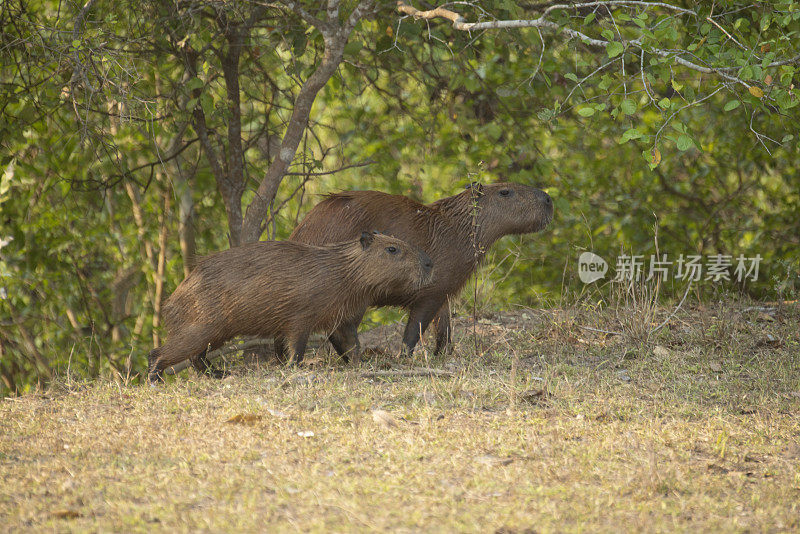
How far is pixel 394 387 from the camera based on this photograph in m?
4.77

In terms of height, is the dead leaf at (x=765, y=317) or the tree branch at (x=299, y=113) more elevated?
the tree branch at (x=299, y=113)

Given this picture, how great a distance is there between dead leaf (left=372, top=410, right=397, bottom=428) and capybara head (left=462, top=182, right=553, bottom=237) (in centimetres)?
235

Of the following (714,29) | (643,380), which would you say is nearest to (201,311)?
(643,380)

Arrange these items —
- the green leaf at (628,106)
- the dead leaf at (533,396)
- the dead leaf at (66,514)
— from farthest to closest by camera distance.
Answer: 1. the green leaf at (628,106)
2. the dead leaf at (533,396)
3. the dead leaf at (66,514)

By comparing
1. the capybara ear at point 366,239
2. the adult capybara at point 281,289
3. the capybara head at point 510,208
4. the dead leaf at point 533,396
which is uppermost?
the capybara head at point 510,208

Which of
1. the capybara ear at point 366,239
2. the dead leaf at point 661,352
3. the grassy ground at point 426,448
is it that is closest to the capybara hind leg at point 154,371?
the grassy ground at point 426,448

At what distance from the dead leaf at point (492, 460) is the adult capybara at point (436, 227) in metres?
2.17

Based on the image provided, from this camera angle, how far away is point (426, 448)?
3.78 metres

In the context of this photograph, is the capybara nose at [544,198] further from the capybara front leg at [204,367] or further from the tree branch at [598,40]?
the capybara front leg at [204,367]

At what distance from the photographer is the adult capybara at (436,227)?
595 cm

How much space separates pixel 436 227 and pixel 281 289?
1.33 meters

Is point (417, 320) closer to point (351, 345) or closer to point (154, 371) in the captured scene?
point (351, 345)

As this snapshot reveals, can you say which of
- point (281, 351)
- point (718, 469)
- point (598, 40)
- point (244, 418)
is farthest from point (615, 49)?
point (281, 351)

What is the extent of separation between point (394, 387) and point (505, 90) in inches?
132
